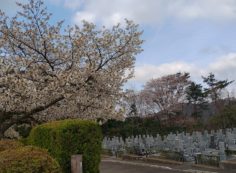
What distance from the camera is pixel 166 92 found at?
41750 mm

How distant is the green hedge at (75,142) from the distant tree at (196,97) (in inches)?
1244

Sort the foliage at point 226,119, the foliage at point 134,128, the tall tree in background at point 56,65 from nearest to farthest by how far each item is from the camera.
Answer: the tall tree in background at point 56,65, the foliage at point 226,119, the foliage at point 134,128

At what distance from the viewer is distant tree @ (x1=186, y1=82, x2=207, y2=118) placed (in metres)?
39.1

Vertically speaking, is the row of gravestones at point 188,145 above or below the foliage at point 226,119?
below

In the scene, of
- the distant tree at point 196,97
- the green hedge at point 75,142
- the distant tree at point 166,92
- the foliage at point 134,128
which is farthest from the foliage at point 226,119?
the green hedge at point 75,142

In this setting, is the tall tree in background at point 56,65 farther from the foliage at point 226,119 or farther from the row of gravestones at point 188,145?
the foliage at point 226,119

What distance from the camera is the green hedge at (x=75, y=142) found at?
305 inches

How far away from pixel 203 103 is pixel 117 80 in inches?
1103

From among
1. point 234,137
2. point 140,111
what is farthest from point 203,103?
point 234,137

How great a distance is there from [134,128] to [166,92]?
11136mm

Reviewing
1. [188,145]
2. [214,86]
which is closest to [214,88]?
[214,86]

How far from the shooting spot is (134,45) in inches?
494

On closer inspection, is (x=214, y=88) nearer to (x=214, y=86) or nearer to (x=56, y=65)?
(x=214, y=86)

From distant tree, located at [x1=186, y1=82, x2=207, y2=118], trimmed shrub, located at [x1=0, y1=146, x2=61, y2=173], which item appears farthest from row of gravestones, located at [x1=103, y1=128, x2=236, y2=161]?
distant tree, located at [x1=186, y1=82, x2=207, y2=118]
